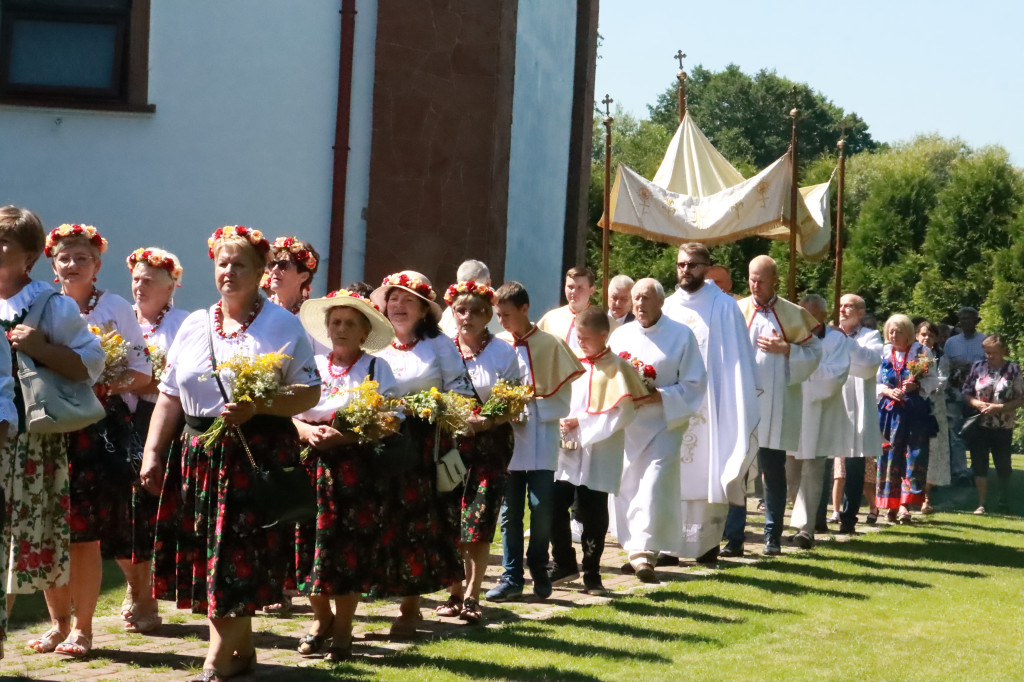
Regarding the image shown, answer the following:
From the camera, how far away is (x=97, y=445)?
7895 millimetres

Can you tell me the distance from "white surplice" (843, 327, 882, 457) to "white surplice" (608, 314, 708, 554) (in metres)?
4.32

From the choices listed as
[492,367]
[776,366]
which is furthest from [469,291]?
[776,366]

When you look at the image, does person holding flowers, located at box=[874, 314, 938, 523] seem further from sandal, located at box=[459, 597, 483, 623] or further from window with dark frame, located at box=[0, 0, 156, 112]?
sandal, located at box=[459, 597, 483, 623]

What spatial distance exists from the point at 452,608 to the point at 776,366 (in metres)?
4.91

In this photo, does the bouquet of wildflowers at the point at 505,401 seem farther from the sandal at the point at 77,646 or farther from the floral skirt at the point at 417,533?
the sandal at the point at 77,646

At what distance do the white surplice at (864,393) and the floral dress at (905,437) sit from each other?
2.95 feet

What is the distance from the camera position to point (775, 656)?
27.2 ft

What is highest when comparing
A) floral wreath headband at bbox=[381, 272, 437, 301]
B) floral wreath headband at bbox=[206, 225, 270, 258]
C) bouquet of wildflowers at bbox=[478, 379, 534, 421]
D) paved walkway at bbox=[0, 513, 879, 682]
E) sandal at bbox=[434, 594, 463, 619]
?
floral wreath headband at bbox=[206, 225, 270, 258]

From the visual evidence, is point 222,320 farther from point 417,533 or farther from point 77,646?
point 77,646

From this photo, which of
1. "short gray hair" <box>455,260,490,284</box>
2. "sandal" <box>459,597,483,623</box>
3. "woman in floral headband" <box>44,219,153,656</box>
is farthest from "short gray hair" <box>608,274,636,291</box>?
"woman in floral headband" <box>44,219,153,656</box>

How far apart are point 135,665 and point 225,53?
843 centimetres

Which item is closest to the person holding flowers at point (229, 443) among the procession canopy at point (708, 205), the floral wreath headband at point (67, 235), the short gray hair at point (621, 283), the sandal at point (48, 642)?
the sandal at point (48, 642)

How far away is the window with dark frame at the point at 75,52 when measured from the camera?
1439 cm

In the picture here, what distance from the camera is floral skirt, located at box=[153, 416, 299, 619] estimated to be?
6.85 metres
